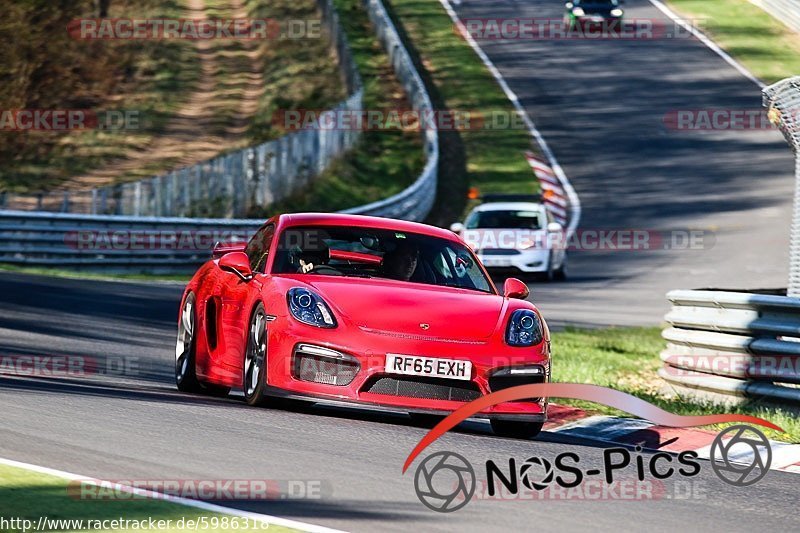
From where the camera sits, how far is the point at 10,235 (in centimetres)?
2398

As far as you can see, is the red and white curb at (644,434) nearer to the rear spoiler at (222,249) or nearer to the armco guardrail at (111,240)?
the rear spoiler at (222,249)

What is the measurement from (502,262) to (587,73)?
76.2ft

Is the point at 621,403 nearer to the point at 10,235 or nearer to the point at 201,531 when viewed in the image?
the point at 201,531

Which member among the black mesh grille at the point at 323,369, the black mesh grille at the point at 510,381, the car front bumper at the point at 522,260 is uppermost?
the black mesh grille at the point at 323,369

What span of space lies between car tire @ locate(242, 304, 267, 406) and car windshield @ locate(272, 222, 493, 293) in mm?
511

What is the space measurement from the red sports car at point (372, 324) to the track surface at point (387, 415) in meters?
0.24

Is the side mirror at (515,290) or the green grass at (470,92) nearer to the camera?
the side mirror at (515,290)

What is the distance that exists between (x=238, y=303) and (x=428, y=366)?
5.39 ft

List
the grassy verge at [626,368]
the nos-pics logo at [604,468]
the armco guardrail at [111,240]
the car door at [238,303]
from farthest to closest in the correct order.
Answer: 1. the armco guardrail at [111,240]
2. the grassy verge at [626,368]
3. the car door at [238,303]
4. the nos-pics logo at [604,468]

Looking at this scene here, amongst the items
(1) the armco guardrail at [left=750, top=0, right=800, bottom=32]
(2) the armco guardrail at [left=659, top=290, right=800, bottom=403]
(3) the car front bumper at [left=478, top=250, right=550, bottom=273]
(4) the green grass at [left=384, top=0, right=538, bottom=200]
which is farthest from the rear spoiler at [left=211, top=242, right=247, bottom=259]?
(1) the armco guardrail at [left=750, top=0, right=800, bottom=32]

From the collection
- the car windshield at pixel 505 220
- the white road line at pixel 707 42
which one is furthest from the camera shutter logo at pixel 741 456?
the white road line at pixel 707 42

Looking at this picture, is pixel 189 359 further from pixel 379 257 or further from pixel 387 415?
pixel 379 257

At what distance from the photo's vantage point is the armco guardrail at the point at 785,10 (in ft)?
177

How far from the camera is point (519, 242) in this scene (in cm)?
2680
